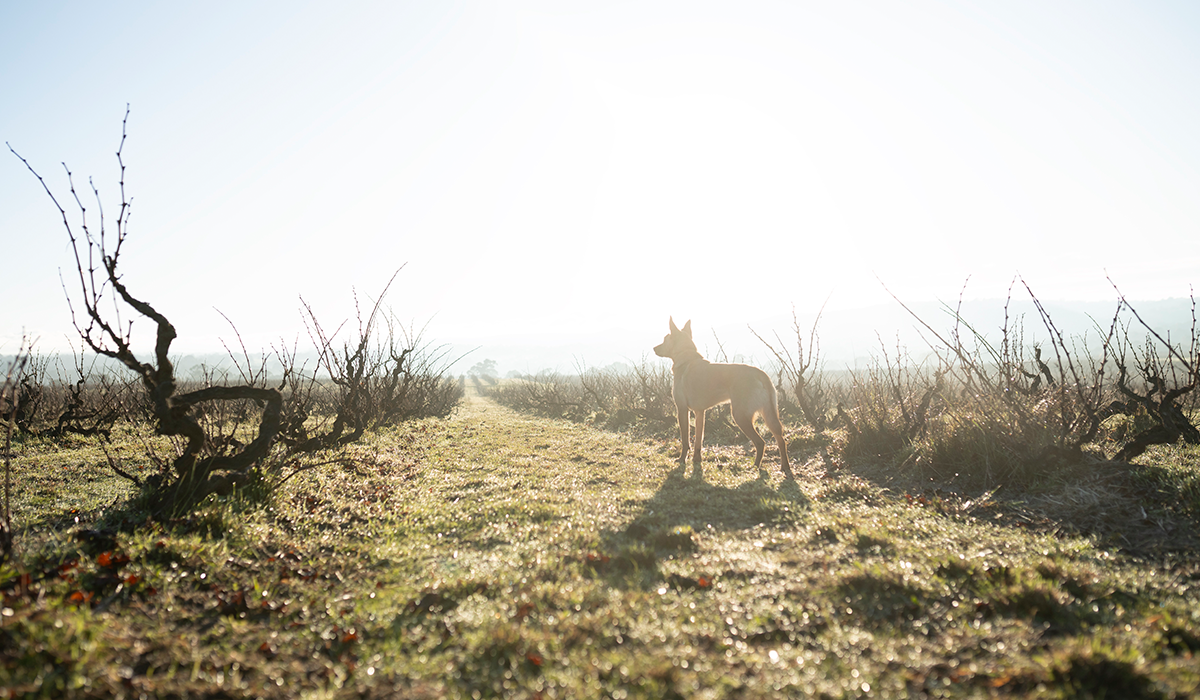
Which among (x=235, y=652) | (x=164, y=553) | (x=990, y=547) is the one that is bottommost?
(x=990, y=547)

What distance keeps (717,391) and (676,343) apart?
131 cm

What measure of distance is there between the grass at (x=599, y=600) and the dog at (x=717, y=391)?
167 centimetres

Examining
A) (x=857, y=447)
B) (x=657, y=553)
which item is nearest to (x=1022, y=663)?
(x=657, y=553)

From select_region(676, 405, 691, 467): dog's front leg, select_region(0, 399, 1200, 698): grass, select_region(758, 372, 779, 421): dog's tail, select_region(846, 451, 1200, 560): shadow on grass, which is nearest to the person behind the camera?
select_region(0, 399, 1200, 698): grass

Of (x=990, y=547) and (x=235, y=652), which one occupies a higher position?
(x=235, y=652)

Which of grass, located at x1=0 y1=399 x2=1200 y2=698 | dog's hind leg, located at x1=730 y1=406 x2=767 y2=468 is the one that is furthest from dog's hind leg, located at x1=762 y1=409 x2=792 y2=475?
grass, located at x1=0 y1=399 x2=1200 y2=698

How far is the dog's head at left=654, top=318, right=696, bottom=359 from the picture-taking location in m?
8.18

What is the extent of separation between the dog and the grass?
5.48 feet

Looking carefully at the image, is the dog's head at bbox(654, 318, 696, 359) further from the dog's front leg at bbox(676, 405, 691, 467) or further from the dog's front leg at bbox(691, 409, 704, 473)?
the dog's front leg at bbox(691, 409, 704, 473)

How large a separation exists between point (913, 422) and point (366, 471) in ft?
25.0

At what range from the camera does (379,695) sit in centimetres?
214

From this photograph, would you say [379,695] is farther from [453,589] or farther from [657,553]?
[657,553]

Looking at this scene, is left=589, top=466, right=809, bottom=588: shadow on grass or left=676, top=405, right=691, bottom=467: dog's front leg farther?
left=676, top=405, right=691, bottom=467: dog's front leg

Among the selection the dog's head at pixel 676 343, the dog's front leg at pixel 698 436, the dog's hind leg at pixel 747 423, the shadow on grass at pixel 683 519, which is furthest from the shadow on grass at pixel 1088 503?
the dog's head at pixel 676 343
